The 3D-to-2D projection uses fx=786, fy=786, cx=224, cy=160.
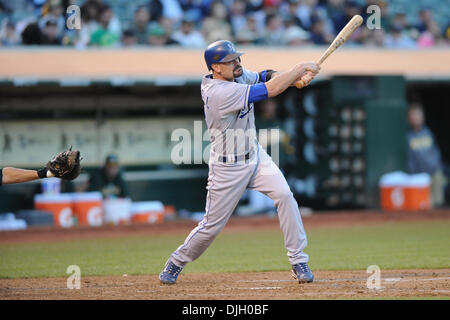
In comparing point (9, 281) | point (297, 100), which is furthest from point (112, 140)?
point (9, 281)

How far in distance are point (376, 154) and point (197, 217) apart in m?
3.66

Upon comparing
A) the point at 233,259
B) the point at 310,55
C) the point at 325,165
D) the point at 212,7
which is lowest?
the point at 233,259

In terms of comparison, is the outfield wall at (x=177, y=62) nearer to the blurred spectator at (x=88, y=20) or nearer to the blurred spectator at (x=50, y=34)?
the blurred spectator at (x=50, y=34)

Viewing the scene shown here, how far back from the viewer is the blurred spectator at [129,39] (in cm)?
1405

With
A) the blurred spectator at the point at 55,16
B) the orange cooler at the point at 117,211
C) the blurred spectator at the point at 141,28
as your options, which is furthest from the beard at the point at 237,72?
the blurred spectator at the point at 141,28

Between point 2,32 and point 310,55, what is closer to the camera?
point 2,32

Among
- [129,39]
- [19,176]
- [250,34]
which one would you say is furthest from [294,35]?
[19,176]

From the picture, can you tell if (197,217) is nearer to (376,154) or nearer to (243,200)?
(243,200)

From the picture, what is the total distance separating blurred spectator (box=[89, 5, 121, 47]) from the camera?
45.4 ft

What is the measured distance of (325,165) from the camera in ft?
50.3

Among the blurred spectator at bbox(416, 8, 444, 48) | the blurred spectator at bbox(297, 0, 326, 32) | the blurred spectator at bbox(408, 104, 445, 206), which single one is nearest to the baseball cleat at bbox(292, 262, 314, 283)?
the blurred spectator at bbox(408, 104, 445, 206)

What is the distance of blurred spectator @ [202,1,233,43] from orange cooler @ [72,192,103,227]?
367 cm

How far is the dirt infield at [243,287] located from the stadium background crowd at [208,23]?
7.31 metres

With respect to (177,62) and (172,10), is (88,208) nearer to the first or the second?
(177,62)
